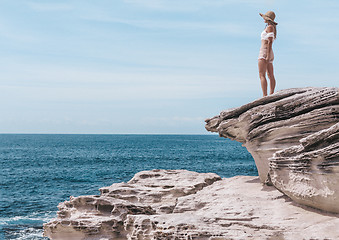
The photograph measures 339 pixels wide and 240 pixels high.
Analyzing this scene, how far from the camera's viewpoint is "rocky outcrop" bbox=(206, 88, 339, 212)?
10688mm

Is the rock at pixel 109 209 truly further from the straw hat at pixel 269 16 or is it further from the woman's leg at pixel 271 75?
the straw hat at pixel 269 16

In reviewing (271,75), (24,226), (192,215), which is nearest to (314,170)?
(192,215)

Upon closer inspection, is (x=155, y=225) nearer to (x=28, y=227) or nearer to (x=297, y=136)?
(x=297, y=136)

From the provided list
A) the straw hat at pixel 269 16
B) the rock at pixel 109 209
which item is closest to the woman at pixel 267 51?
the straw hat at pixel 269 16

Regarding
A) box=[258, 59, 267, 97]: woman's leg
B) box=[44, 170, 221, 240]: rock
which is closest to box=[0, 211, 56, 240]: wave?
box=[44, 170, 221, 240]: rock

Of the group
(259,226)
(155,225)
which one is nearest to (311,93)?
(259,226)

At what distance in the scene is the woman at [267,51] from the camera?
50.1 ft

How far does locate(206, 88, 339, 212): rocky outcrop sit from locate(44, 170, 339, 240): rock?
30.3 inches

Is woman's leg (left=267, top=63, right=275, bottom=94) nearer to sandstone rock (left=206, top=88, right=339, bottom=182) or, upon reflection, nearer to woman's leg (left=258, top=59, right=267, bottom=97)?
woman's leg (left=258, top=59, right=267, bottom=97)

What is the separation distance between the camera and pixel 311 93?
517 inches

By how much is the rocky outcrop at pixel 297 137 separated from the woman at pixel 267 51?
60.6 inches

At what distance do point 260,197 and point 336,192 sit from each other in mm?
3634

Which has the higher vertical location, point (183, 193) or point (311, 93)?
point (311, 93)

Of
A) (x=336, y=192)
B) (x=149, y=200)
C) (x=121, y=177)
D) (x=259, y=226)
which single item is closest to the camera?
(x=336, y=192)
